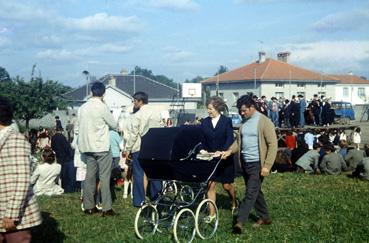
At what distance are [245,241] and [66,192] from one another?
6.32 metres

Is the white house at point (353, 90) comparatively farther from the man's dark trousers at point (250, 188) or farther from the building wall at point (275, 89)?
the man's dark trousers at point (250, 188)

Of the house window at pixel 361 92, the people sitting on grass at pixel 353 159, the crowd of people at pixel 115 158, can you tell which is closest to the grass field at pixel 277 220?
the crowd of people at pixel 115 158

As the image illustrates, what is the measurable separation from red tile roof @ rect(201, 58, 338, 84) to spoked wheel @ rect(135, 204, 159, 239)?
200 feet

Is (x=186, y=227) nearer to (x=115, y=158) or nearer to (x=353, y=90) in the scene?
(x=115, y=158)

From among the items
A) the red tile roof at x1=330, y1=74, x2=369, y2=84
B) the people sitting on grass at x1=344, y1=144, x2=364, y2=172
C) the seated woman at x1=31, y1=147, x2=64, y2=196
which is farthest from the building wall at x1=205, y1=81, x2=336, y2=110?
the seated woman at x1=31, y1=147, x2=64, y2=196

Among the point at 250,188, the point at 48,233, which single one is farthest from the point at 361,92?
the point at 48,233

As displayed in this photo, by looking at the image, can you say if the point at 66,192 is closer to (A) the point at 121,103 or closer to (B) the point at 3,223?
(B) the point at 3,223

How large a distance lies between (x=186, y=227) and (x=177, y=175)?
70cm

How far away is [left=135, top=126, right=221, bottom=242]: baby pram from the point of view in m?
7.47

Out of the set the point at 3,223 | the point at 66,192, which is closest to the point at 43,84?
the point at 66,192

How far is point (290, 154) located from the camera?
58.9 feet

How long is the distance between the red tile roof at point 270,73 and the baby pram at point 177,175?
60867 mm

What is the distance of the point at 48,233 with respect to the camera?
8.05 m

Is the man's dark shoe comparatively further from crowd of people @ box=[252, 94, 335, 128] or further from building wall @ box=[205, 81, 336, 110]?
building wall @ box=[205, 81, 336, 110]
